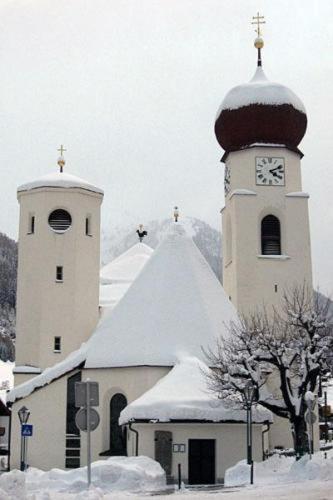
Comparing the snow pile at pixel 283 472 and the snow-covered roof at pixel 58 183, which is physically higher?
the snow-covered roof at pixel 58 183

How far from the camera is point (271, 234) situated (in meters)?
45.6

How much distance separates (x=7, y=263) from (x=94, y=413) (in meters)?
141

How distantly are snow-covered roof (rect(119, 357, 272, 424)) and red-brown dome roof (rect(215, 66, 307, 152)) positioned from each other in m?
17.0

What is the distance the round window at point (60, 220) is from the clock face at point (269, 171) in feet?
32.7

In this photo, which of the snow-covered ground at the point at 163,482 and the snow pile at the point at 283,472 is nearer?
the snow-covered ground at the point at 163,482

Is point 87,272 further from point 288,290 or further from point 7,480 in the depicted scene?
point 7,480

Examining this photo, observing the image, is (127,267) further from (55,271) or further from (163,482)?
(163,482)

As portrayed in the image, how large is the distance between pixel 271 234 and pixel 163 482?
21937mm

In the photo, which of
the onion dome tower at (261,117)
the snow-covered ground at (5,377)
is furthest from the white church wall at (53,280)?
the snow-covered ground at (5,377)

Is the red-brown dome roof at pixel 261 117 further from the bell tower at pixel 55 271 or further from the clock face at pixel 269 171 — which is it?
the bell tower at pixel 55 271

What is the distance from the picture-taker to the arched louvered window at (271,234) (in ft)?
149

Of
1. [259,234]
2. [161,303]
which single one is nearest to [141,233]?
[259,234]

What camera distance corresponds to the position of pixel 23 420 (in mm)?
29281

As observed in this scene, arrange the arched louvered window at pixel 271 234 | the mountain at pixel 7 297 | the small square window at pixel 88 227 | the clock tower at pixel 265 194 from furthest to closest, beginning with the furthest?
the mountain at pixel 7 297 → the arched louvered window at pixel 271 234 → the clock tower at pixel 265 194 → the small square window at pixel 88 227
